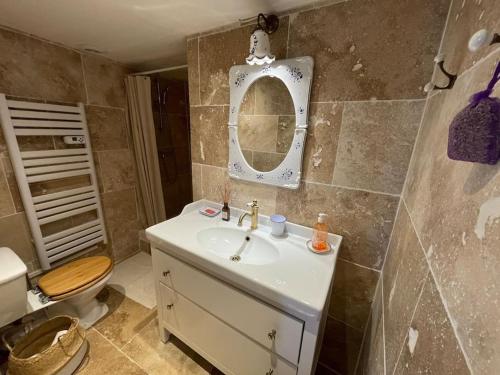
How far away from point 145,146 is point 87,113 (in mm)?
493

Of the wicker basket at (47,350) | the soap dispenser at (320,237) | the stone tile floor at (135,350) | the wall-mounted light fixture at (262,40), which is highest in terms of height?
the wall-mounted light fixture at (262,40)

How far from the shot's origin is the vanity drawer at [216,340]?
902 mm

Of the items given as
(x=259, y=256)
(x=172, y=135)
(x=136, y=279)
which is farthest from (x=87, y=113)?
(x=259, y=256)

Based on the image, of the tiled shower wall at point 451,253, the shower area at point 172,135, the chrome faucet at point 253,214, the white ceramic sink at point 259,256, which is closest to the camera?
the tiled shower wall at point 451,253

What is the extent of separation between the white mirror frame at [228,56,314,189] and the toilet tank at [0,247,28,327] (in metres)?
1.26

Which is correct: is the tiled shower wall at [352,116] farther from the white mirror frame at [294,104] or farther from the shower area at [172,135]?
the shower area at [172,135]

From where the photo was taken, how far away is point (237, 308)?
90 cm

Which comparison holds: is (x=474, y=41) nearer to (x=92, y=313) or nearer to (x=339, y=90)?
(x=339, y=90)

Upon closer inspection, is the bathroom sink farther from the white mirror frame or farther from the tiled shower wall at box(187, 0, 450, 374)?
the white mirror frame

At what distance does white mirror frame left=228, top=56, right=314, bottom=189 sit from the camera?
1.00m

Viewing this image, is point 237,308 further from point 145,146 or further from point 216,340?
point 145,146

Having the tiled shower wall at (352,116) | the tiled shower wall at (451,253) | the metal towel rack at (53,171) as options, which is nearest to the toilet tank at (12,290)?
the metal towel rack at (53,171)

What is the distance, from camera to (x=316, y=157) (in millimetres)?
1056

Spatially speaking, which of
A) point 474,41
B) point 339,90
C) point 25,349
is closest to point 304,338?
point 474,41
